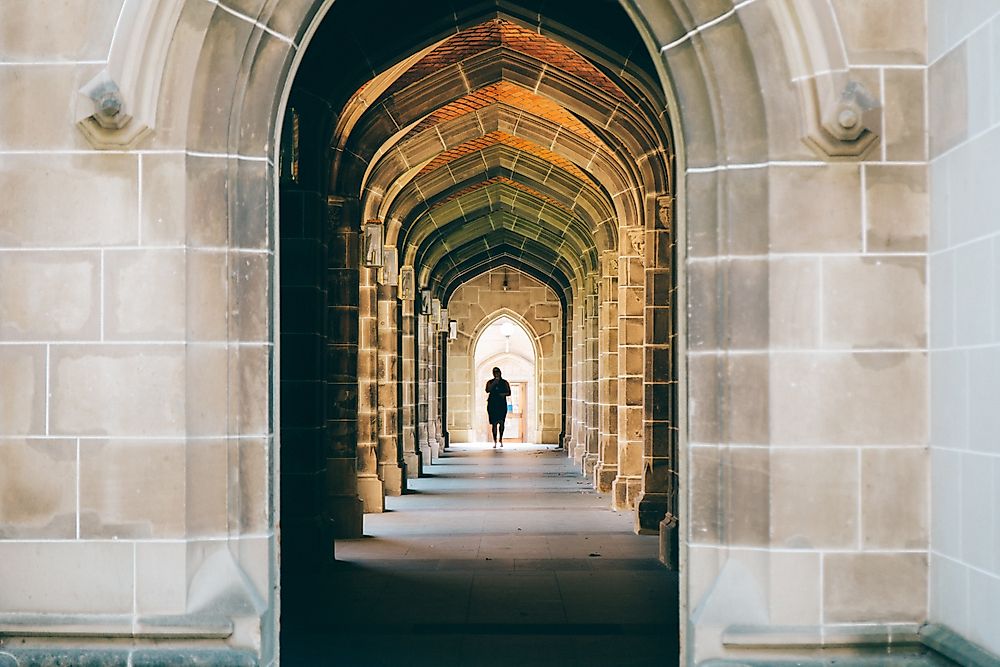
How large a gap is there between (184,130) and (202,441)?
98 cm

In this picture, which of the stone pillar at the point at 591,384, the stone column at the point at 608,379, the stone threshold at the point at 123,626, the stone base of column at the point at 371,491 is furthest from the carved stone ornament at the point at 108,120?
the stone pillar at the point at 591,384

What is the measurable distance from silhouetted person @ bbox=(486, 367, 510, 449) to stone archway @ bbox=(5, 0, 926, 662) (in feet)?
67.3

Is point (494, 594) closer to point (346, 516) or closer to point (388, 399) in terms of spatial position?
point (346, 516)

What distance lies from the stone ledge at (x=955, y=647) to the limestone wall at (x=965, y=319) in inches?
1.1

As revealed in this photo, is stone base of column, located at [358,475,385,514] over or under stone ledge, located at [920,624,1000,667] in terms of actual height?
under

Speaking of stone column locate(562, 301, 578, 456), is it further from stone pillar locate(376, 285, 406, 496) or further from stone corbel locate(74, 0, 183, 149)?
stone corbel locate(74, 0, 183, 149)

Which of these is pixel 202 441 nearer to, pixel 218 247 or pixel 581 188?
pixel 218 247

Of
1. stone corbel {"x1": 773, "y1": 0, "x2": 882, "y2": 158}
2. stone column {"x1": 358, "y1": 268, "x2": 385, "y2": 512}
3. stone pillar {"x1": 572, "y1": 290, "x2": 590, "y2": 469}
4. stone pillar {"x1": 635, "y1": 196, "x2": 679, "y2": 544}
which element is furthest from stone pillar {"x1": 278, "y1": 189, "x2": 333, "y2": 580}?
stone pillar {"x1": 572, "y1": 290, "x2": 590, "y2": 469}

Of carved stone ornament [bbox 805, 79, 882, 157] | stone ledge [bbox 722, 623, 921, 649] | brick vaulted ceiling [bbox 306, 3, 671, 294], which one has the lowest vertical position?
stone ledge [bbox 722, 623, 921, 649]

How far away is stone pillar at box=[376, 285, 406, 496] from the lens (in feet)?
Result: 46.2

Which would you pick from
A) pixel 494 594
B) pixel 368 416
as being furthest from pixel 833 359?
pixel 368 416

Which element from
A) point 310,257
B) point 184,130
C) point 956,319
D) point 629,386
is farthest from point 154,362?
point 629,386

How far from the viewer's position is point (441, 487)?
15.4 meters

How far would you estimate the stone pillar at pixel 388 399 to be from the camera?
14.1 meters
